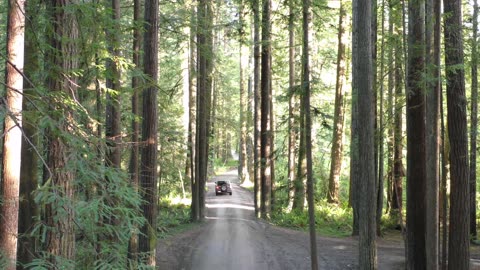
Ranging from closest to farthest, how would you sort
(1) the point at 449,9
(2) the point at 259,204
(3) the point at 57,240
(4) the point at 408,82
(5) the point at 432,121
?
(3) the point at 57,240 → (5) the point at 432,121 → (1) the point at 449,9 → (4) the point at 408,82 → (2) the point at 259,204

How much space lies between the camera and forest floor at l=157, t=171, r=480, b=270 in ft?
44.1

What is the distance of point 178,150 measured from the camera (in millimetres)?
23359

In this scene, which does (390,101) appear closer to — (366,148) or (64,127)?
(366,148)

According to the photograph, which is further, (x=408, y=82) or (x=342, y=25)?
(x=342, y=25)

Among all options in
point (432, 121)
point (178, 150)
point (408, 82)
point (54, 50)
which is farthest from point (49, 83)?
point (178, 150)

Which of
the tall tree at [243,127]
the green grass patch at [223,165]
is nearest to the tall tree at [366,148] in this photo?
the tall tree at [243,127]

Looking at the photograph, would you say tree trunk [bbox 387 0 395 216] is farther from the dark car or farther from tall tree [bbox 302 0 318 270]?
the dark car

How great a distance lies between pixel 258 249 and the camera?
15539 millimetres

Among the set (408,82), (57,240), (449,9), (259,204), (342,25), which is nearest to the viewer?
(57,240)

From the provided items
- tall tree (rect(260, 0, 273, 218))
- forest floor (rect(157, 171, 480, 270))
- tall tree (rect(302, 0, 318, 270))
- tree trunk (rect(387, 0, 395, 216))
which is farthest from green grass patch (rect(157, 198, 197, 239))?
tree trunk (rect(387, 0, 395, 216))

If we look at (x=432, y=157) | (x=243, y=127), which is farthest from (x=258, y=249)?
(x=243, y=127)

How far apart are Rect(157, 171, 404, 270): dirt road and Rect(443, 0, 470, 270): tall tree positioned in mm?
2396

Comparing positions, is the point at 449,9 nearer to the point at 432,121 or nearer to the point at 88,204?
the point at 432,121

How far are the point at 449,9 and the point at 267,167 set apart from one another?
12590 mm
